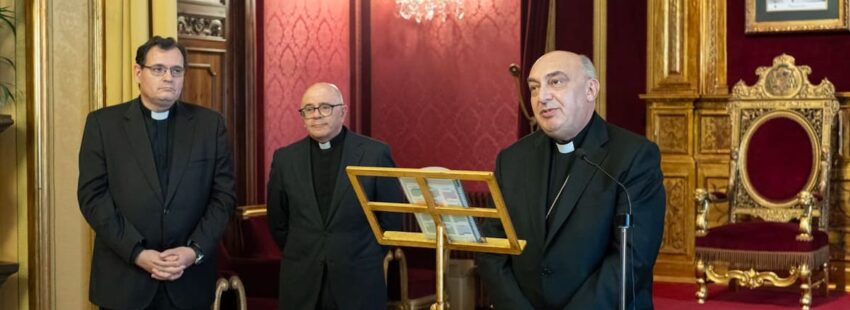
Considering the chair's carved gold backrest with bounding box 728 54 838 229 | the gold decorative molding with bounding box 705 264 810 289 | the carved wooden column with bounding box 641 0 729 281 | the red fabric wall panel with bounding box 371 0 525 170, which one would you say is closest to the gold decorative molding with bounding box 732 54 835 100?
the chair's carved gold backrest with bounding box 728 54 838 229

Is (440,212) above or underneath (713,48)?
underneath

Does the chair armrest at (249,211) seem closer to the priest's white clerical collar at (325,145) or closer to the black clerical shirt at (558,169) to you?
the priest's white clerical collar at (325,145)

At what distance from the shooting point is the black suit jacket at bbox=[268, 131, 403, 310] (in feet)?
14.5

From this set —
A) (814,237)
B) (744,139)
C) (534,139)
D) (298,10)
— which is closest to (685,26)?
(744,139)

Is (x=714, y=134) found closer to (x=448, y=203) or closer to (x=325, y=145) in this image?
(x=325, y=145)

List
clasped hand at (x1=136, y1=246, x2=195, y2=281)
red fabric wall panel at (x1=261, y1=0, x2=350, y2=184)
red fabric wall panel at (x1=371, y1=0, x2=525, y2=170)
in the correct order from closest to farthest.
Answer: clasped hand at (x1=136, y1=246, x2=195, y2=281) → red fabric wall panel at (x1=261, y1=0, x2=350, y2=184) → red fabric wall panel at (x1=371, y1=0, x2=525, y2=170)

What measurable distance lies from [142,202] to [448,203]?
1350 mm

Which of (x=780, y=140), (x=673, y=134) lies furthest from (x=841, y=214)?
(x=673, y=134)

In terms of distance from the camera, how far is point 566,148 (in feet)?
11.5

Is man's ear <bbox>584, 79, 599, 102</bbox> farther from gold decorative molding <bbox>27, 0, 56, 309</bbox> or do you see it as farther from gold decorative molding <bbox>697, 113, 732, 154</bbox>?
gold decorative molding <bbox>697, 113, 732, 154</bbox>

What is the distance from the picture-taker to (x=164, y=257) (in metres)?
3.94

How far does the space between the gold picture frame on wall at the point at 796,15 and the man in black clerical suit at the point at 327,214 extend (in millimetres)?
3701

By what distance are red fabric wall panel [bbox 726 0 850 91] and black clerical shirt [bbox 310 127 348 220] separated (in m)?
3.77

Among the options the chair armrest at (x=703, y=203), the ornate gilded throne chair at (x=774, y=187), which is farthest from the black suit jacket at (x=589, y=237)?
the chair armrest at (x=703, y=203)
